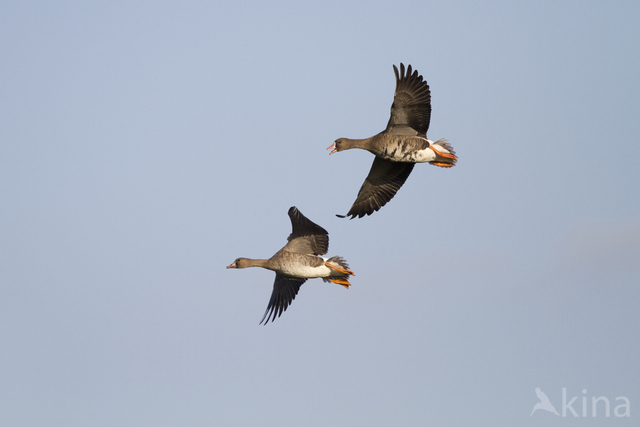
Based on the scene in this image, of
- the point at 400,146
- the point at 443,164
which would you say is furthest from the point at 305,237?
the point at 443,164

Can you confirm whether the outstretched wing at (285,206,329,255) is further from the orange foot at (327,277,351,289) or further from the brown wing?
the brown wing

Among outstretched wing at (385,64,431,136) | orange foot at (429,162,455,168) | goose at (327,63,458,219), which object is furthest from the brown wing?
outstretched wing at (385,64,431,136)

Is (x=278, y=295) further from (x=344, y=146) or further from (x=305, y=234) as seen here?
(x=344, y=146)

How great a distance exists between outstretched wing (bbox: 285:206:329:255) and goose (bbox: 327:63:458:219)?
81 centimetres

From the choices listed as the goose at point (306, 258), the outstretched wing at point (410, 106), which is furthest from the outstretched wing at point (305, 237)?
the outstretched wing at point (410, 106)

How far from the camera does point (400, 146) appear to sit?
23.2 m

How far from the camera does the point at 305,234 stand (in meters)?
24.3

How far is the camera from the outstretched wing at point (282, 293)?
85.5ft

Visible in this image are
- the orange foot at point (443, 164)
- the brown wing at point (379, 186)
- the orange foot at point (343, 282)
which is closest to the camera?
the orange foot at point (443, 164)

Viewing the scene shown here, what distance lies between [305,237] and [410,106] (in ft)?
14.9

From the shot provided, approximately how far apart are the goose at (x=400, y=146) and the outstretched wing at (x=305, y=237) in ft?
2.67

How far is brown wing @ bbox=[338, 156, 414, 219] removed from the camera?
970 inches

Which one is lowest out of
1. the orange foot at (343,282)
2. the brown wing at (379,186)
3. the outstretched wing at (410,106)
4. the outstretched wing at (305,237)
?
the orange foot at (343,282)

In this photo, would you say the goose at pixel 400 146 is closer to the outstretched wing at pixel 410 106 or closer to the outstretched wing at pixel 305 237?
the outstretched wing at pixel 410 106
